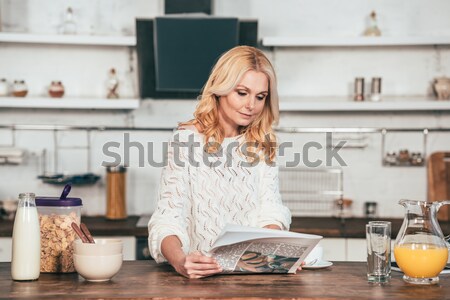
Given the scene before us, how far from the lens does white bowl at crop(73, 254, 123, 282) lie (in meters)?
2.26

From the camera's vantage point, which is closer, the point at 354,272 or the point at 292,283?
the point at 292,283

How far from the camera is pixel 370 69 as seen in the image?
500cm

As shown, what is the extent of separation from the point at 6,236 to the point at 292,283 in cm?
250

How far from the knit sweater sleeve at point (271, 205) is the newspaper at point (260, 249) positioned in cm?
30

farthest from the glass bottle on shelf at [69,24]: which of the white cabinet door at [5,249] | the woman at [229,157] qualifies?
the woman at [229,157]

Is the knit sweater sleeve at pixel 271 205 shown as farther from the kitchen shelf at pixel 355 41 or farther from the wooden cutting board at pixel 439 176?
the wooden cutting board at pixel 439 176

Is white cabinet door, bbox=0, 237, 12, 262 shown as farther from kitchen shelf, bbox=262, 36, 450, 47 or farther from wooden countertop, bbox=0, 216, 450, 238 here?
kitchen shelf, bbox=262, 36, 450, 47

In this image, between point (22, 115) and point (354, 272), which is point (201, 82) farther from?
point (354, 272)

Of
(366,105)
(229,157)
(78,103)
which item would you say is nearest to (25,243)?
(229,157)

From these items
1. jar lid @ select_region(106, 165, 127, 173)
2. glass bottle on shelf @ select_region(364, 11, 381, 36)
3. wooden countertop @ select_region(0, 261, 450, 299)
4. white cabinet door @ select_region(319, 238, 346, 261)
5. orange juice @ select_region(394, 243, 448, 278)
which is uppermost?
glass bottle on shelf @ select_region(364, 11, 381, 36)

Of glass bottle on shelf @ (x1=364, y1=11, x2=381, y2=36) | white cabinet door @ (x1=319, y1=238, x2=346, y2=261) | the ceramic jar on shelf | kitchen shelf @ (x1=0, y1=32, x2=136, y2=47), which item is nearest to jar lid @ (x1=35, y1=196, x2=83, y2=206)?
white cabinet door @ (x1=319, y1=238, x2=346, y2=261)

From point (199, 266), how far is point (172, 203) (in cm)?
36

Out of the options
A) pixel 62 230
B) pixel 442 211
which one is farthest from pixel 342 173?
pixel 62 230

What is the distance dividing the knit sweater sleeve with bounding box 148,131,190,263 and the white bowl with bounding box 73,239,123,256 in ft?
0.75
